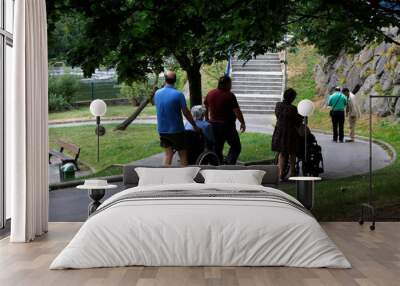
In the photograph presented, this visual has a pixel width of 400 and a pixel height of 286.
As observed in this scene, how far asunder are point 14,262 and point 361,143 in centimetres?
385

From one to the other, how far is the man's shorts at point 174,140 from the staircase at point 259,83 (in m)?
0.71

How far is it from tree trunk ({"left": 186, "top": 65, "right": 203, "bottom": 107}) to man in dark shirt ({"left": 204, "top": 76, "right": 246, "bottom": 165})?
0.32ft

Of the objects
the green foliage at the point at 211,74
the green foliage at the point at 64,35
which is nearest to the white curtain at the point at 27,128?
the green foliage at the point at 64,35

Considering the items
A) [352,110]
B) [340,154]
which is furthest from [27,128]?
[352,110]

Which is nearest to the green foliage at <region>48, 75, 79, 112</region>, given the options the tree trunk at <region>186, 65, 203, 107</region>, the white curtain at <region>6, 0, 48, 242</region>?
the white curtain at <region>6, 0, 48, 242</region>

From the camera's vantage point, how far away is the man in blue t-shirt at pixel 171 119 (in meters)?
7.16

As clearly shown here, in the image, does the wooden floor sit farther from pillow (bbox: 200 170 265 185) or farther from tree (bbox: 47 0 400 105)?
tree (bbox: 47 0 400 105)

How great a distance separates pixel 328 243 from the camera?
465 centimetres

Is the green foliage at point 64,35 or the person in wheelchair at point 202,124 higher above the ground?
the green foliage at point 64,35

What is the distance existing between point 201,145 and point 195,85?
0.63 meters

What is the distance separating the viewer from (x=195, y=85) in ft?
23.8

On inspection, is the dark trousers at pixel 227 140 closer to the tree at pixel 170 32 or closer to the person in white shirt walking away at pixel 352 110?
the tree at pixel 170 32

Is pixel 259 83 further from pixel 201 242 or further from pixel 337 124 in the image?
pixel 201 242

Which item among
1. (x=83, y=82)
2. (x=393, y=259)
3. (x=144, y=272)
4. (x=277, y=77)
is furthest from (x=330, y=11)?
(x=144, y=272)
